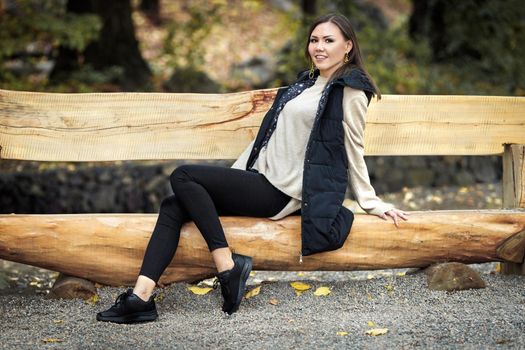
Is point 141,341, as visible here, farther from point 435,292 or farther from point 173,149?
point 435,292

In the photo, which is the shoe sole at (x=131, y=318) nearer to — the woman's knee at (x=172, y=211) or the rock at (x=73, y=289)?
the rock at (x=73, y=289)

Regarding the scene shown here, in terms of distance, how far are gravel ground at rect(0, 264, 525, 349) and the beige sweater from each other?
52 centimetres

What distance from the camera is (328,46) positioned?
13.5 feet

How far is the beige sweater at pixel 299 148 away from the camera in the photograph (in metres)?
4.00

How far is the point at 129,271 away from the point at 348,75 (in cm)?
165

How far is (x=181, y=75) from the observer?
35.4ft

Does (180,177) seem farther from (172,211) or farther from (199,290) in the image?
(199,290)

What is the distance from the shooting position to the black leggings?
12.7ft

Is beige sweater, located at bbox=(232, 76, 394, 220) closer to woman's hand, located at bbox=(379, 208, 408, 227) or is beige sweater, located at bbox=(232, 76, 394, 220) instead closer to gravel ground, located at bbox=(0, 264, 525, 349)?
woman's hand, located at bbox=(379, 208, 408, 227)

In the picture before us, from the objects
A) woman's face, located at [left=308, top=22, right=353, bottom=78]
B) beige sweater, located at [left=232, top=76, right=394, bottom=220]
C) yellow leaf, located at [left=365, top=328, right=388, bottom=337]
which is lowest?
yellow leaf, located at [left=365, top=328, right=388, bottom=337]

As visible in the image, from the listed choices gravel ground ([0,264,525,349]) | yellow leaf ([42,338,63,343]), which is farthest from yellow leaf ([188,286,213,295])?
yellow leaf ([42,338,63,343])

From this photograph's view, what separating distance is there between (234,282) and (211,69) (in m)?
10.1

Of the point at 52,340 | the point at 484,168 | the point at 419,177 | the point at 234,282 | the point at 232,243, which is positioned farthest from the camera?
the point at 484,168

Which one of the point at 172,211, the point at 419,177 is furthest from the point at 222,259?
the point at 419,177
